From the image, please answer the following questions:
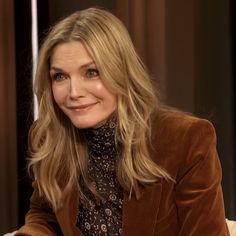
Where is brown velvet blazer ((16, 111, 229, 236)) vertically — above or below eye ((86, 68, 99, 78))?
below

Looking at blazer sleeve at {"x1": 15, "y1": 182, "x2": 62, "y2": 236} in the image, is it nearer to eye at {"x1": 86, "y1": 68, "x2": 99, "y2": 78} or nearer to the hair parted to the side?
the hair parted to the side

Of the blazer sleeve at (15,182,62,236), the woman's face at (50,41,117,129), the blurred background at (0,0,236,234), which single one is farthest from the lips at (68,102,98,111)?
the blurred background at (0,0,236,234)

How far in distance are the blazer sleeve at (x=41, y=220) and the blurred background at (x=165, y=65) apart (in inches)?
27.6

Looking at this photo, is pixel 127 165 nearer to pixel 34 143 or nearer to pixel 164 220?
pixel 164 220

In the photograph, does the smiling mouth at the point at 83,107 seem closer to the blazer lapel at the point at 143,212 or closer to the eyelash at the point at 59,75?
the eyelash at the point at 59,75

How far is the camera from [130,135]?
1197 millimetres

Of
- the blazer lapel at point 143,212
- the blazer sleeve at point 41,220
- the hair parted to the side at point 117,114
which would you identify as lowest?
the blazer sleeve at point 41,220

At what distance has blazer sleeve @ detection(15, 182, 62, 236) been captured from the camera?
4.27ft

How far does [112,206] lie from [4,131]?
94cm

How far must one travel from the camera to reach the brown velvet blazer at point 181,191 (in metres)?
1.15

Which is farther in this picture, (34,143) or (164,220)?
(34,143)

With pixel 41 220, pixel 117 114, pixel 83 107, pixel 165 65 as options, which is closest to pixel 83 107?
pixel 83 107

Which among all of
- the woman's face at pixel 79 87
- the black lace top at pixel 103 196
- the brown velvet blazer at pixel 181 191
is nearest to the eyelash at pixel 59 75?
the woman's face at pixel 79 87

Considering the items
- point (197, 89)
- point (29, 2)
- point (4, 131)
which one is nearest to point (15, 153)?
point (4, 131)
